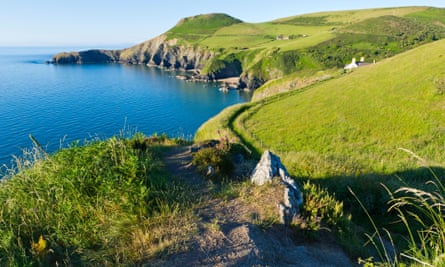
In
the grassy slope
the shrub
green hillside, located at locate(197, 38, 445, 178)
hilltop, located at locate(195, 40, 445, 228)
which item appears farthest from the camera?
the grassy slope

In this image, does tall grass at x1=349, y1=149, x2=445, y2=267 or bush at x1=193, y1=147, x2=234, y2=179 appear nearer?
tall grass at x1=349, y1=149, x2=445, y2=267

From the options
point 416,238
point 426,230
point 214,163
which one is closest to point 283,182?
point 214,163

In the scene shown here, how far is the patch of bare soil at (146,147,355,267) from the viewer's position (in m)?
6.01

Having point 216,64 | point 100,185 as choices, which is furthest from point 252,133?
point 216,64

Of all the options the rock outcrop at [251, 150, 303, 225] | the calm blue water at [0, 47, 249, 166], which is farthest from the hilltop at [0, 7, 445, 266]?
the calm blue water at [0, 47, 249, 166]

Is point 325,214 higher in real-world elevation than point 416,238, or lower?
higher

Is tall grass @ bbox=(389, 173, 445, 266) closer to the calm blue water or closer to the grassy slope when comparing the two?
the grassy slope

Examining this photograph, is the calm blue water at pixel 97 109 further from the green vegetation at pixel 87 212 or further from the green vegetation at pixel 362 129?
the green vegetation at pixel 87 212

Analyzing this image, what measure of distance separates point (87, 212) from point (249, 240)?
174 inches

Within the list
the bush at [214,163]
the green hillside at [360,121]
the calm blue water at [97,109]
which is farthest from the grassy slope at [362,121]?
the calm blue water at [97,109]

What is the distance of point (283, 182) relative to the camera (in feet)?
31.7

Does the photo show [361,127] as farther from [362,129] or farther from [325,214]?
[325,214]

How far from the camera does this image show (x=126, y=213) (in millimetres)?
7031

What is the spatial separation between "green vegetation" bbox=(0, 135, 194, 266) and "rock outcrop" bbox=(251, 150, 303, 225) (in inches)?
112
